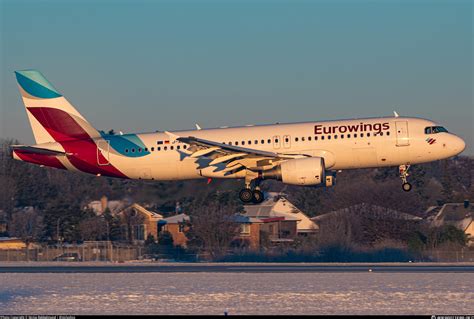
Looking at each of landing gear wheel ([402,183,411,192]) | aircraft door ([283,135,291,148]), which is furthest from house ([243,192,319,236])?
landing gear wheel ([402,183,411,192])

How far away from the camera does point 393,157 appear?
46.8 meters

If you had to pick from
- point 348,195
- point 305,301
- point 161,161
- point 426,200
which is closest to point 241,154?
point 161,161

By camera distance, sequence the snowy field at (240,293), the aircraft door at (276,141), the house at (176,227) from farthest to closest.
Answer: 1. the house at (176,227)
2. the aircraft door at (276,141)
3. the snowy field at (240,293)

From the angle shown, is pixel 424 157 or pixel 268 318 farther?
pixel 424 157

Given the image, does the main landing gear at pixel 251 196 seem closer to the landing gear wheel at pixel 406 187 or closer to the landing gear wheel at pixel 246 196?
Answer: the landing gear wheel at pixel 246 196

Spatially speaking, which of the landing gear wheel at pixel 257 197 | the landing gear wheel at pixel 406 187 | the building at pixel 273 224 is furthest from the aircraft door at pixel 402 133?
the building at pixel 273 224

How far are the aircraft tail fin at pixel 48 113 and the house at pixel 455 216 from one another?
32219 millimetres

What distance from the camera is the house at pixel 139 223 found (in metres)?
61.6

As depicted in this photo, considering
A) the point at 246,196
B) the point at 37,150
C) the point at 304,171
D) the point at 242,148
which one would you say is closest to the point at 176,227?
the point at 37,150

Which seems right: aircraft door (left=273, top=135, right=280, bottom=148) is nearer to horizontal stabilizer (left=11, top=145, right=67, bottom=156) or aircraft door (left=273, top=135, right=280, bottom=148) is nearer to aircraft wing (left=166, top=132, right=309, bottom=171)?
aircraft wing (left=166, top=132, right=309, bottom=171)

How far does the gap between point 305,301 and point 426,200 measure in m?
51.9

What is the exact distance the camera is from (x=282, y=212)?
263 feet

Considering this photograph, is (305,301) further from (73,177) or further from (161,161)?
(73,177)

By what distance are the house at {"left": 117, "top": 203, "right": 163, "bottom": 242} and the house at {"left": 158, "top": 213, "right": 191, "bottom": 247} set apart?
141 centimetres
